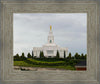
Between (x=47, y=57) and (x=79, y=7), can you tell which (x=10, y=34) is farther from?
(x=79, y=7)

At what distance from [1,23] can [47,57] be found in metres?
1.05

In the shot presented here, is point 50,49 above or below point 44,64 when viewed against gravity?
above

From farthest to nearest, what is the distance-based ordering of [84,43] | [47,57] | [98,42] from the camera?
[47,57] → [84,43] → [98,42]

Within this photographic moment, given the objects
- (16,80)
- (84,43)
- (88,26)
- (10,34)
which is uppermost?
(88,26)

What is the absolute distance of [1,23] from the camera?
2121 mm

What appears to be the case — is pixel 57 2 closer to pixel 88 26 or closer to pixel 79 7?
pixel 79 7

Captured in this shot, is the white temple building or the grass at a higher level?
the white temple building

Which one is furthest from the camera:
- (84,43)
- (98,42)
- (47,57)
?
(47,57)

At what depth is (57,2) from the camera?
211cm

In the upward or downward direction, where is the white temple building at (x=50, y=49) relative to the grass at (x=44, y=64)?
upward

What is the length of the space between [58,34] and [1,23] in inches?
39.8

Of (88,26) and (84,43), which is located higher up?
(88,26)

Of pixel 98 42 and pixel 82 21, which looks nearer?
pixel 98 42

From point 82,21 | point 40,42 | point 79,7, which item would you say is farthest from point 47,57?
point 79,7
